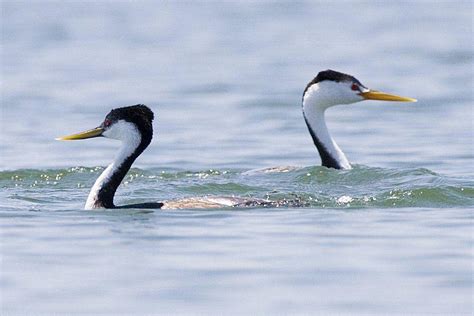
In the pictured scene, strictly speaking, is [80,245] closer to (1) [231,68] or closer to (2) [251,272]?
(2) [251,272]

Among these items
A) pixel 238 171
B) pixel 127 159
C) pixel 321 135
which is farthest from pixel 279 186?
pixel 127 159

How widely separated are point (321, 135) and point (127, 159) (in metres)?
3.99

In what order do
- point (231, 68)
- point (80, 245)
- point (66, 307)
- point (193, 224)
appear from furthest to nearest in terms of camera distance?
point (231, 68) < point (193, 224) < point (80, 245) < point (66, 307)

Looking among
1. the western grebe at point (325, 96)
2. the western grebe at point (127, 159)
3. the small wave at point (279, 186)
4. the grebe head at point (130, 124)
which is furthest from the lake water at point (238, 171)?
the grebe head at point (130, 124)

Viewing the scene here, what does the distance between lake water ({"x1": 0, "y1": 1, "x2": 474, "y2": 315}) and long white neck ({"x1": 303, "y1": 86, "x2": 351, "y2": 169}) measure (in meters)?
0.25

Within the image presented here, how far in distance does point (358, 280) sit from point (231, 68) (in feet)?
70.5

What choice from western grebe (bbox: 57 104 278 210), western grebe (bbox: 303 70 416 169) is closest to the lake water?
western grebe (bbox: 57 104 278 210)

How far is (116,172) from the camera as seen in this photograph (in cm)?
1405

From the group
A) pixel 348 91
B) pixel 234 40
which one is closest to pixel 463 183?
pixel 348 91

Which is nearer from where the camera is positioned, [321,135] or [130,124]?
[130,124]

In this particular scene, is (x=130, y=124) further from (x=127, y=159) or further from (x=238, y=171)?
(x=238, y=171)

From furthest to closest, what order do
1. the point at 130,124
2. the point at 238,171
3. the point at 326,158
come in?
the point at 238,171, the point at 326,158, the point at 130,124

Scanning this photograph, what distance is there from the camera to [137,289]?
34.7 feet

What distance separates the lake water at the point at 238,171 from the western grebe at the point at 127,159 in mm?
199
